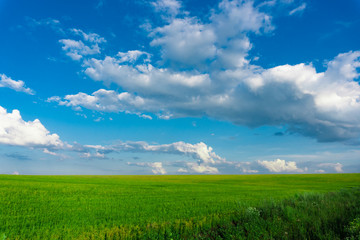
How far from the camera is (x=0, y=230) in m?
9.95

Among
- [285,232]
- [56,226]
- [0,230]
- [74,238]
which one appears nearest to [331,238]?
[285,232]

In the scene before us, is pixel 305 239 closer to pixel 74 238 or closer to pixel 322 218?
pixel 322 218

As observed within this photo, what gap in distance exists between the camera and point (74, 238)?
29.1 feet

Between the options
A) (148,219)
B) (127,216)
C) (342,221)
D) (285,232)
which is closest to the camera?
(285,232)

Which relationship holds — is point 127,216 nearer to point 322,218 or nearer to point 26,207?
point 26,207

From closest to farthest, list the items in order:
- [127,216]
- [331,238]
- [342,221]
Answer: [331,238]
[342,221]
[127,216]

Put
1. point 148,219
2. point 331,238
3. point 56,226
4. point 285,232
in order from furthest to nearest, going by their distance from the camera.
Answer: point 148,219
point 56,226
point 285,232
point 331,238

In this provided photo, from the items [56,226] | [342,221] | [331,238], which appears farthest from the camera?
[56,226]

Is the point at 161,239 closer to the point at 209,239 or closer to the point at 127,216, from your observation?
the point at 209,239

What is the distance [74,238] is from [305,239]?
8514 mm

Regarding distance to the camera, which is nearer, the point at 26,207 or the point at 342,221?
the point at 342,221

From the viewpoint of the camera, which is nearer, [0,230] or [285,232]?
[285,232]

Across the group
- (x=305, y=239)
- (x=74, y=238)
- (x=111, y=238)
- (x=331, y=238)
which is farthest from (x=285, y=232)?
(x=74, y=238)

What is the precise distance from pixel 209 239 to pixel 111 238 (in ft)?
12.6
